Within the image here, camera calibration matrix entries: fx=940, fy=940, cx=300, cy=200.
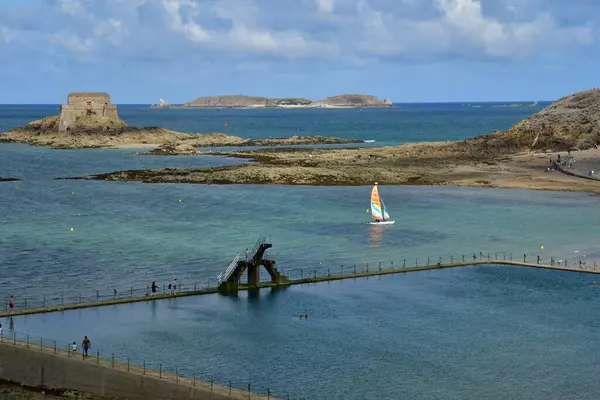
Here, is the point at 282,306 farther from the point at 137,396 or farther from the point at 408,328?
the point at 137,396

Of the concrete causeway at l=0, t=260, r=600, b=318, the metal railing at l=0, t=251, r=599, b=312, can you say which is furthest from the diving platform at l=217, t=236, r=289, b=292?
the metal railing at l=0, t=251, r=599, b=312

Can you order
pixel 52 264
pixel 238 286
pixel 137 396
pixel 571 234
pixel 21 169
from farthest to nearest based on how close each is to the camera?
pixel 21 169 → pixel 571 234 → pixel 52 264 → pixel 238 286 → pixel 137 396

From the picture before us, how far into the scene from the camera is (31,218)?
98.2 m

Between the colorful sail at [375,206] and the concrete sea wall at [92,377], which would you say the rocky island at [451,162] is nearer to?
the colorful sail at [375,206]

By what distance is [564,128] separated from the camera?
173375 mm

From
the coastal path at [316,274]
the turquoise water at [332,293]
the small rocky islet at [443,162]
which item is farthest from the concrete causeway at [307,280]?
the small rocky islet at [443,162]

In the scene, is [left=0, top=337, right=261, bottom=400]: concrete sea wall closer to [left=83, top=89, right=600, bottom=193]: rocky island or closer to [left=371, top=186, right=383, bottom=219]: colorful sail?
[left=371, top=186, right=383, bottom=219]: colorful sail

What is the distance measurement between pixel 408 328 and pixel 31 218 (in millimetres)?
55152

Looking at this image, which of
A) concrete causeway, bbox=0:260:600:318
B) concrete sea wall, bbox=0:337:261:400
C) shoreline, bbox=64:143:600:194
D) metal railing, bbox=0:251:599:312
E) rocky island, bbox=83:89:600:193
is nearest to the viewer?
concrete sea wall, bbox=0:337:261:400

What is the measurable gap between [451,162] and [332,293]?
95602mm

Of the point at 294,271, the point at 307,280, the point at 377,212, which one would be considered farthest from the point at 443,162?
the point at 307,280

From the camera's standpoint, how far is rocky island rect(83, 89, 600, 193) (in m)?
133

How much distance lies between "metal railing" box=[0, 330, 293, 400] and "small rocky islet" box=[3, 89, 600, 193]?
83.5 metres

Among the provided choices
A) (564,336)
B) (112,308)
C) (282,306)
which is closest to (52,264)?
(112,308)
